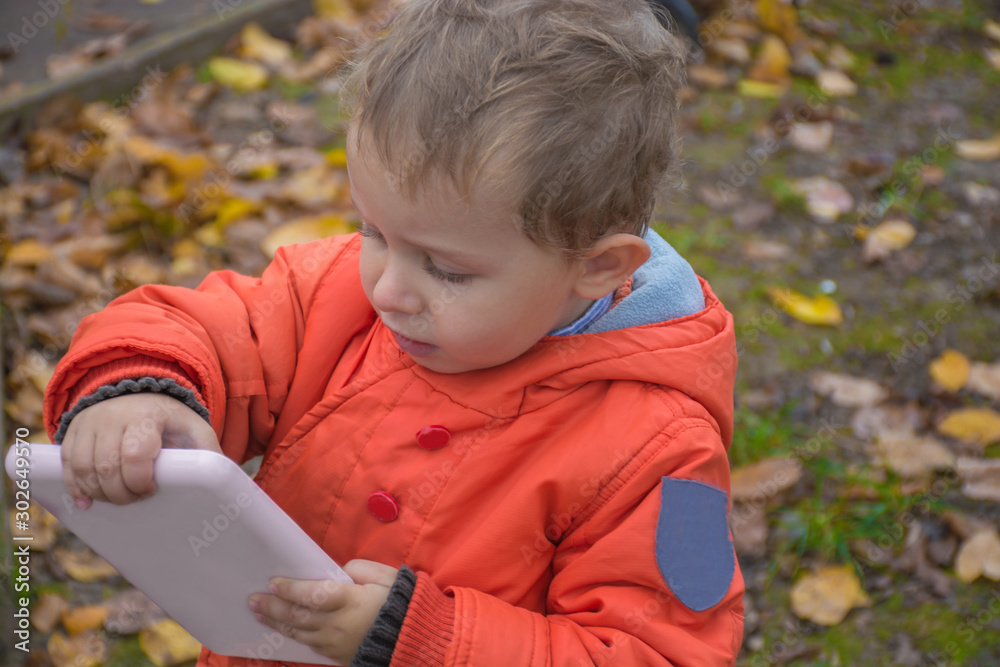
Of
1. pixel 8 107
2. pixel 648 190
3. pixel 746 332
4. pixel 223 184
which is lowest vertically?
pixel 746 332

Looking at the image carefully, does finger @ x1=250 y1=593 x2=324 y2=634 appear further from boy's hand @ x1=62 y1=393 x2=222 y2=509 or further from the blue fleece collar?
the blue fleece collar

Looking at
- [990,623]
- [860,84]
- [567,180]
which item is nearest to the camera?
[567,180]

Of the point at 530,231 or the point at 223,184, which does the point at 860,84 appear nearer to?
the point at 223,184

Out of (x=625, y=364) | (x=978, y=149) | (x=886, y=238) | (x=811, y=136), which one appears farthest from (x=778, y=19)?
(x=625, y=364)

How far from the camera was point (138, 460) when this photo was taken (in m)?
0.99

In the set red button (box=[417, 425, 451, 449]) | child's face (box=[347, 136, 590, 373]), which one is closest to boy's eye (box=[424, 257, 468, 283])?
child's face (box=[347, 136, 590, 373])

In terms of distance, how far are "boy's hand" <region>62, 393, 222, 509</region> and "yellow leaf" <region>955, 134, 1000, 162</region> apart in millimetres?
3027

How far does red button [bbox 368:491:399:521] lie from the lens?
4.00 feet

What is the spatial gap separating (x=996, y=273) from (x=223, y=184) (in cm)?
242

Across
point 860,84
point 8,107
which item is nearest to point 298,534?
point 8,107

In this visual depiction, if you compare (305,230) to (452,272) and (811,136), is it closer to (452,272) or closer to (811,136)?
(452,272)

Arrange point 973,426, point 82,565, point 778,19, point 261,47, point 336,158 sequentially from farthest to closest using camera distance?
1. point 778,19
2. point 261,47
3. point 336,158
4. point 973,426
5. point 82,565

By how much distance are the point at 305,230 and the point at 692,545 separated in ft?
5.76

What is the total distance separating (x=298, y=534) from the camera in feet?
3.55
